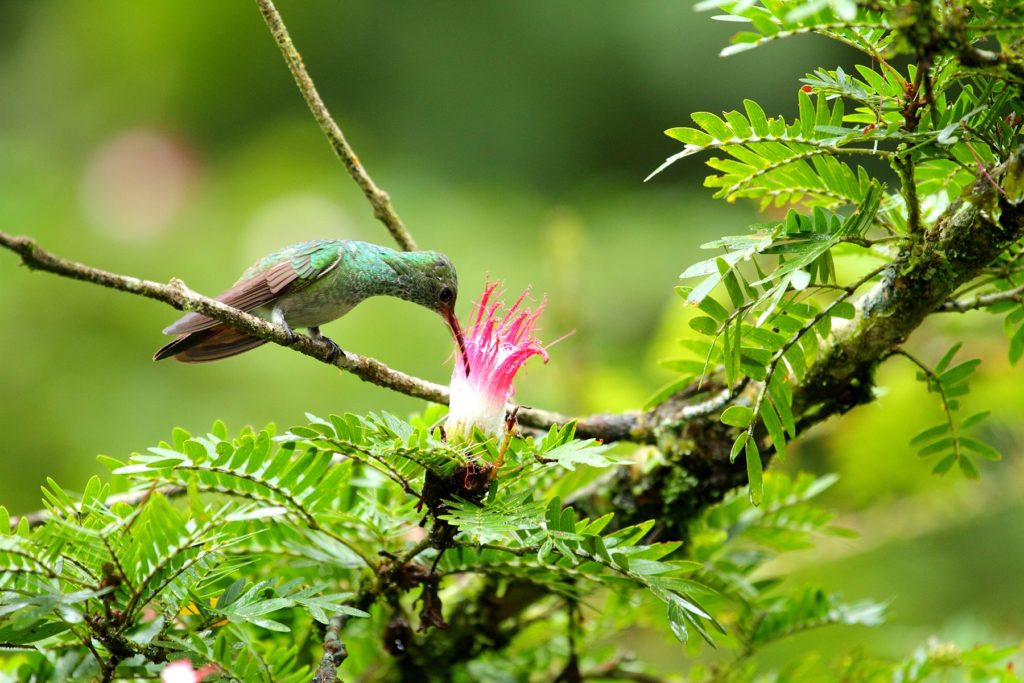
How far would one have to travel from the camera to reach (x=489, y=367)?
61.5 inches

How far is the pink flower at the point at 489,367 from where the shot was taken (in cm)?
151

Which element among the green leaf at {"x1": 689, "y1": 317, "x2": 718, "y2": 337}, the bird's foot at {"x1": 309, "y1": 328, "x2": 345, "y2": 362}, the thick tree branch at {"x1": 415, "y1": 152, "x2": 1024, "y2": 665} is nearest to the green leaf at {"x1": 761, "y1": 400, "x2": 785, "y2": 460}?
the green leaf at {"x1": 689, "y1": 317, "x2": 718, "y2": 337}

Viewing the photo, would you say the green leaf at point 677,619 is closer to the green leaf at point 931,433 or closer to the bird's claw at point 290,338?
the green leaf at point 931,433

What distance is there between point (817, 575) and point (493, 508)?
3.08 meters

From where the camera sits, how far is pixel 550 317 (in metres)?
3.83

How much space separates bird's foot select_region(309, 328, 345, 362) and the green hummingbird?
0.05 ft

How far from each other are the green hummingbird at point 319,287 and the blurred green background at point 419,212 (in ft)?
1.21

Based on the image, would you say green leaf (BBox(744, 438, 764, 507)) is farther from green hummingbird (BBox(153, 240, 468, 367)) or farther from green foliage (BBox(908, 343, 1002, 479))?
green hummingbird (BBox(153, 240, 468, 367))

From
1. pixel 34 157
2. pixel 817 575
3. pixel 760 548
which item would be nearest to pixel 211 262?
pixel 34 157

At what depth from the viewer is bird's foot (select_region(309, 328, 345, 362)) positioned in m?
2.11

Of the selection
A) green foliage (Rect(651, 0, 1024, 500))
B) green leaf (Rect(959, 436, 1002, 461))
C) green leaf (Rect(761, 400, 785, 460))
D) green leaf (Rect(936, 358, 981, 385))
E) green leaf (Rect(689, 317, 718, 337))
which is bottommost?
green leaf (Rect(959, 436, 1002, 461))

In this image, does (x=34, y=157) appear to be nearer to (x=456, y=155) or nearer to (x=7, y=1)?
(x=456, y=155)

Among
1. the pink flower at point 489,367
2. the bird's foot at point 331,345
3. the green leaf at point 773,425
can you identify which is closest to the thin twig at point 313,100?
the bird's foot at point 331,345

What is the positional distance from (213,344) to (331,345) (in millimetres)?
358
